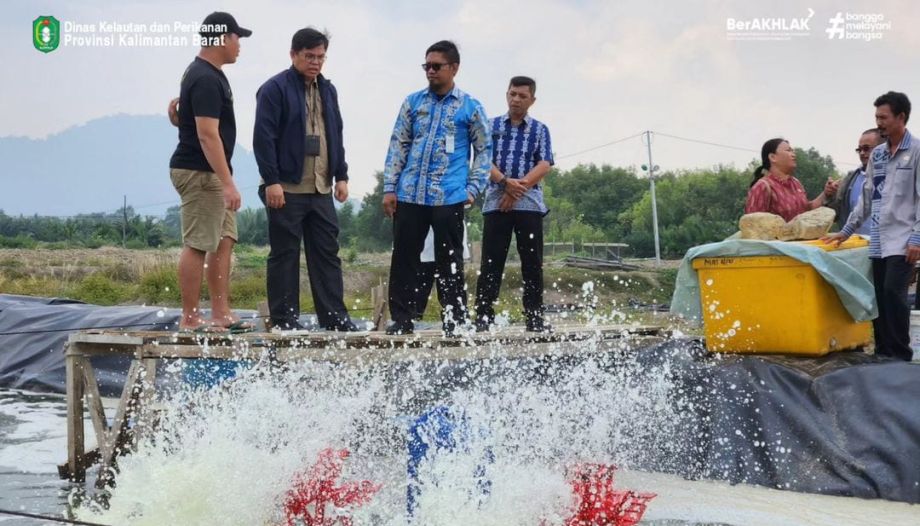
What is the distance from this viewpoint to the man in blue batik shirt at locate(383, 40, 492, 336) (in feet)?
19.0

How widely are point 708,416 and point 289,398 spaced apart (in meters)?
2.40

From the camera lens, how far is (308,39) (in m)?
5.96

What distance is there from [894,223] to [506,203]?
2454 millimetres

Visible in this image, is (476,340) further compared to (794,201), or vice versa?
(794,201)

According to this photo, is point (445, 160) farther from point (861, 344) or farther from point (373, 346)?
point (861, 344)

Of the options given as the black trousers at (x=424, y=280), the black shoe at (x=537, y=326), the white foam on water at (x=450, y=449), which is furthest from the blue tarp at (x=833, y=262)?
the black trousers at (x=424, y=280)

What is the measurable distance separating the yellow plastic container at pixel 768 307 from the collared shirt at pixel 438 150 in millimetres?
1566

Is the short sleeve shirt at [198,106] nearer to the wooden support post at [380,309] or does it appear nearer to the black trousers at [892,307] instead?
the wooden support post at [380,309]

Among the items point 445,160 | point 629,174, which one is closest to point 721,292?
point 445,160

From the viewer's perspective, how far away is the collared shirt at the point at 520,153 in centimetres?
645

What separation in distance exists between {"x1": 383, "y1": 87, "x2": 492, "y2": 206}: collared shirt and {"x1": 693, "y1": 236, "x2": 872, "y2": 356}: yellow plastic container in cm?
157

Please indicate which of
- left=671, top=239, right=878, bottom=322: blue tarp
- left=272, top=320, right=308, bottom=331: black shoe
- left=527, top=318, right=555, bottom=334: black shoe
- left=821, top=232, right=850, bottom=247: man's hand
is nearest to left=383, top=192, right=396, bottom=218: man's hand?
left=272, top=320, right=308, bottom=331: black shoe

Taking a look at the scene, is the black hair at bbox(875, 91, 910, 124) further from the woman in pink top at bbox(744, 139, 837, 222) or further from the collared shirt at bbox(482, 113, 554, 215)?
the collared shirt at bbox(482, 113, 554, 215)

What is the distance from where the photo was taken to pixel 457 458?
11.3ft
